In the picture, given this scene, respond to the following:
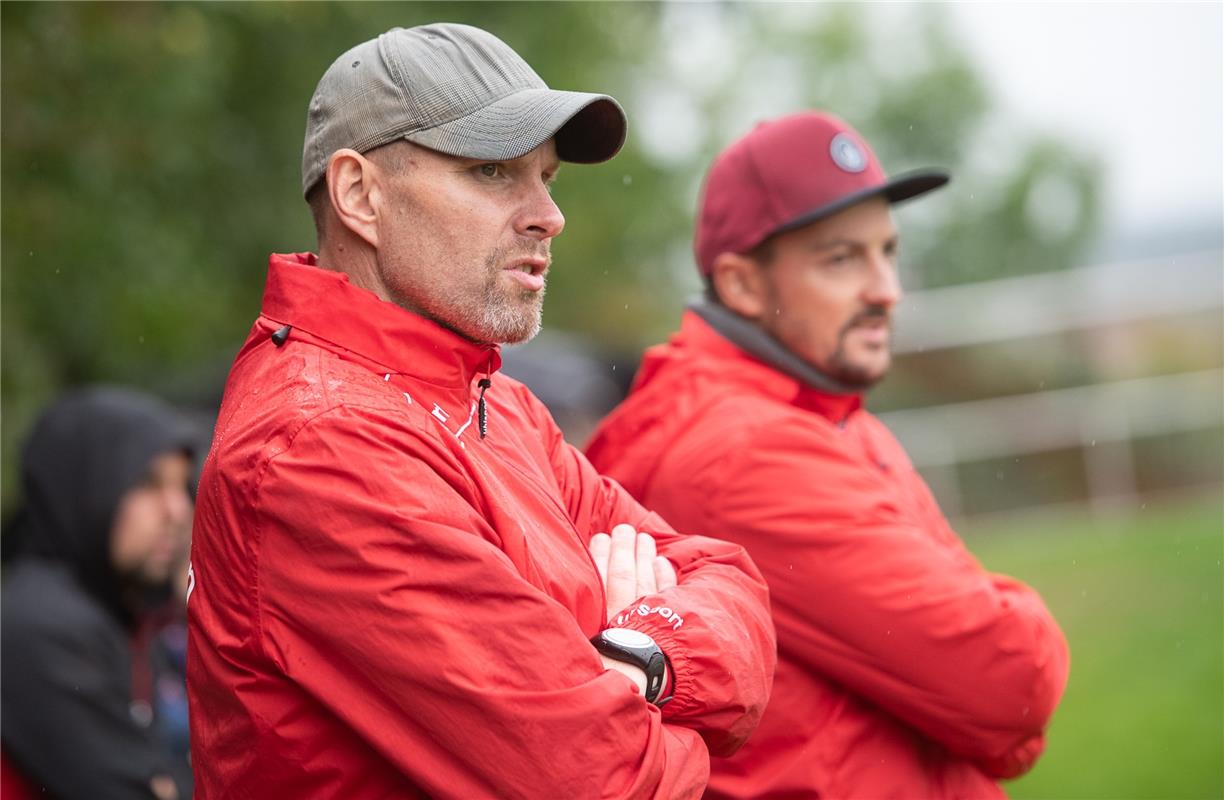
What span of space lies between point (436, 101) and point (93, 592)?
3.05 meters

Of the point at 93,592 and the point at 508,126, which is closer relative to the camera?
the point at 508,126

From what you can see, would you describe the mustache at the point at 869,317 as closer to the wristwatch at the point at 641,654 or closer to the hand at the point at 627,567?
the hand at the point at 627,567

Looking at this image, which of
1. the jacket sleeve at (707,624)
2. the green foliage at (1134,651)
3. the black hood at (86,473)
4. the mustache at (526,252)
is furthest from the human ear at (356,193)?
the green foliage at (1134,651)

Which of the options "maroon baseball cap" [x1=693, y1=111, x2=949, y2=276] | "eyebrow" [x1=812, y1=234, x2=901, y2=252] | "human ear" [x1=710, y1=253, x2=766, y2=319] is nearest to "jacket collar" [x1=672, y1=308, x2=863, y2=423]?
"human ear" [x1=710, y1=253, x2=766, y2=319]

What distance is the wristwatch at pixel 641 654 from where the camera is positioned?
8.80 ft

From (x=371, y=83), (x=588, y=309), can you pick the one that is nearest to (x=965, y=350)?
(x=588, y=309)

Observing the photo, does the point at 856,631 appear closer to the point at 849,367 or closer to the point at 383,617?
the point at 849,367

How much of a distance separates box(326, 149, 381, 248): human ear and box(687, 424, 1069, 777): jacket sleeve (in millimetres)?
1203

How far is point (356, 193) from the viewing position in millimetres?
2852

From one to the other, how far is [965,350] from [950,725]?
16094mm

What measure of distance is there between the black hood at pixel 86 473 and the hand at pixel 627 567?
270cm

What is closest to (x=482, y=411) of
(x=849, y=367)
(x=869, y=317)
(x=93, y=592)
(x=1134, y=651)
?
(x=849, y=367)

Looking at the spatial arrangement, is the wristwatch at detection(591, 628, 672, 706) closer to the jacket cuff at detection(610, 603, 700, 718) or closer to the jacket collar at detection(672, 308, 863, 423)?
the jacket cuff at detection(610, 603, 700, 718)

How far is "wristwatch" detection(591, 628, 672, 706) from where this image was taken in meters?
2.68
